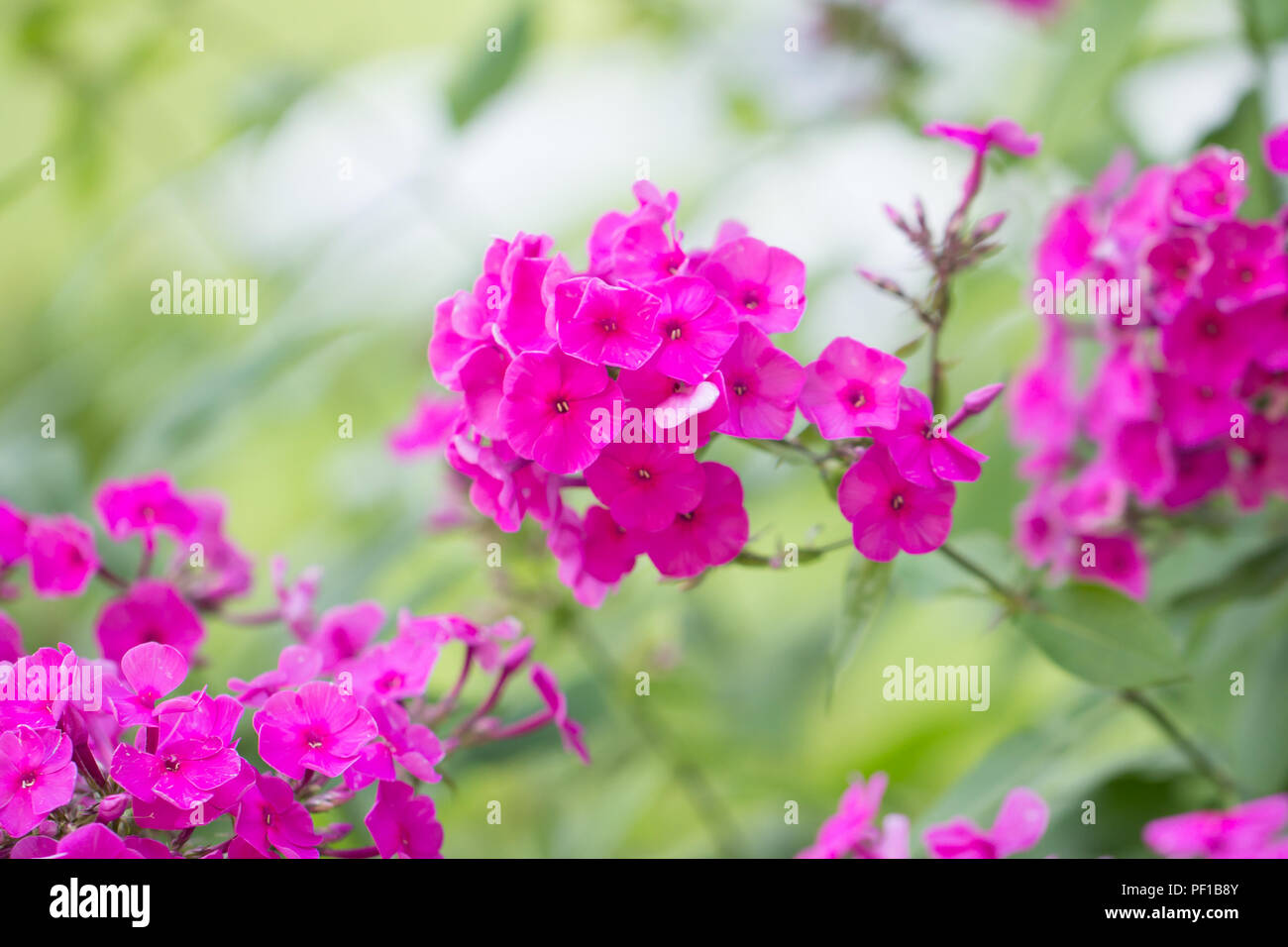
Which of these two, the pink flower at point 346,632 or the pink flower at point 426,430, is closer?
the pink flower at point 346,632

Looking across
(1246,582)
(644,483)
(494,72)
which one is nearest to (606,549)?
(644,483)

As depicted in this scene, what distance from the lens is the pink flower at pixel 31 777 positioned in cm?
64

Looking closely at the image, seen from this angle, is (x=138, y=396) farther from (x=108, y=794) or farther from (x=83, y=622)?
(x=108, y=794)

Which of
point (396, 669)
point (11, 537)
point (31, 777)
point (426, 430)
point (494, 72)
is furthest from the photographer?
point (494, 72)

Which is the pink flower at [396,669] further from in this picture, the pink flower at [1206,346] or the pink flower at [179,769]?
the pink flower at [1206,346]

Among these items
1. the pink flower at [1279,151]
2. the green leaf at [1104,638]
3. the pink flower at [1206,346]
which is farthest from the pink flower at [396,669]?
the pink flower at [1279,151]

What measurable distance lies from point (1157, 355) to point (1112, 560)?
8.2 inches

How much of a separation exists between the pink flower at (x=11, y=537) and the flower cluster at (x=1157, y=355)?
2.84 ft

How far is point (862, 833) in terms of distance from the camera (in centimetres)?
80

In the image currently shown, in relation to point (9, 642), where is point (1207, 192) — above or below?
above

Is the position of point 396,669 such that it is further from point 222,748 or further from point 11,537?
point 11,537

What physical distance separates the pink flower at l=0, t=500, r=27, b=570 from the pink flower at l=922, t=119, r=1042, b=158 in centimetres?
79
